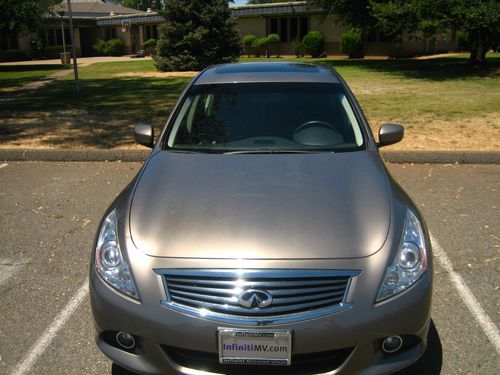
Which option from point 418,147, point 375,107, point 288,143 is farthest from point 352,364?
point 375,107

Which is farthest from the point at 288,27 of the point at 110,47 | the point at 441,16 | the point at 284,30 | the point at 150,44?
the point at 441,16

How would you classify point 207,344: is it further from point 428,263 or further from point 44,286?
point 44,286

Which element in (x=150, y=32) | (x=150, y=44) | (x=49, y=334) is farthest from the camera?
(x=150, y=32)

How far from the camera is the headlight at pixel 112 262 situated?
2.48 m

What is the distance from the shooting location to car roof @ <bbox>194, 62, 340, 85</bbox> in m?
4.11

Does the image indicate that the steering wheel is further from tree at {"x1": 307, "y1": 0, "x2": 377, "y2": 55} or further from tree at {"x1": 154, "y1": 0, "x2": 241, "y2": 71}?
tree at {"x1": 307, "y1": 0, "x2": 377, "y2": 55}

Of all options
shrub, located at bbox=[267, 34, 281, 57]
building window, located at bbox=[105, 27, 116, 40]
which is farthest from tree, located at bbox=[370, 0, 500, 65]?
building window, located at bbox=[105, 27, 116, 40]

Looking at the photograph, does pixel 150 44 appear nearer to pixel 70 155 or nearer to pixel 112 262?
pixel 70 155

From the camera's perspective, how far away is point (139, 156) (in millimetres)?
7754

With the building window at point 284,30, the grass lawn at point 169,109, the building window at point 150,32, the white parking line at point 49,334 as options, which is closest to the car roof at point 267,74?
the white parking line at point 49,334

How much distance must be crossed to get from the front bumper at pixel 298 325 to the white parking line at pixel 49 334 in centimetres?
81

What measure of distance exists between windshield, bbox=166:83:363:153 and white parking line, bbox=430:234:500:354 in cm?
134

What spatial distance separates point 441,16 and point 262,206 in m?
17.3

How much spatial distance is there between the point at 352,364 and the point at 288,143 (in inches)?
67.5
